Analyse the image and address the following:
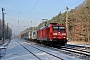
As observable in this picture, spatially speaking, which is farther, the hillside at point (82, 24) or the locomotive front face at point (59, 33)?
the hillside at point (82, 24)

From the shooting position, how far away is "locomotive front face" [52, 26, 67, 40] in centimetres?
2902

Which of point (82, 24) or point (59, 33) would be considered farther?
point (82, 24)

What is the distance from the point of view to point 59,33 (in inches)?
1151

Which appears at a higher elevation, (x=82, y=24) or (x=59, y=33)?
(x=82, y=24)

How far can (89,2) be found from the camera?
5275 cm

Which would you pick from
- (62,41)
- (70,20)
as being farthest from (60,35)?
(70,20)

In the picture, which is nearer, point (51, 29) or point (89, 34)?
point (51, 29)

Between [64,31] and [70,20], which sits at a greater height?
→ [70,20]

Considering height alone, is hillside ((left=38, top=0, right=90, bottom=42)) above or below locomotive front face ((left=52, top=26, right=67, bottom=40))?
above

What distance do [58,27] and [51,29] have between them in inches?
41.4

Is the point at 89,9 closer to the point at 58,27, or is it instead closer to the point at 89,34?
the point at 89,34

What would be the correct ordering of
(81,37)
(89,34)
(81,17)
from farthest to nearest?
(81,37) < (81,17) < (89,34)

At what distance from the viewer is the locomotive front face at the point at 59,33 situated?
95.2ft

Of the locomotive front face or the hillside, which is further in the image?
the hillside
